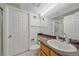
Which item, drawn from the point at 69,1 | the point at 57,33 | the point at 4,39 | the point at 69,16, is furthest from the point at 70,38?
the point at 4,39

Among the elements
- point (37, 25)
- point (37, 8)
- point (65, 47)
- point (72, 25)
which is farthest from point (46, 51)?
point (37, 8)

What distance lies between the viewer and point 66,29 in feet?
5.23

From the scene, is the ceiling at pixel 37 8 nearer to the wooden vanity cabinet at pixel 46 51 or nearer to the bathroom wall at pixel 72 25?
the bathroom wall at pixel 72 25

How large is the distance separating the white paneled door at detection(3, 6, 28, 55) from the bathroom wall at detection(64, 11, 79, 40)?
0.79m

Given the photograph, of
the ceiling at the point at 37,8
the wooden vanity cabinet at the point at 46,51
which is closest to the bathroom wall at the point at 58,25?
the ceiling at the point at 37,8

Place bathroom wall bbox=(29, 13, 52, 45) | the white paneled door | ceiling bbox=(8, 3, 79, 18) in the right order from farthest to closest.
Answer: bathroom wall bbox=(29, 13, 52, 45)
the white paneled door
ceiling bbox=(8, 3, 79, 18)

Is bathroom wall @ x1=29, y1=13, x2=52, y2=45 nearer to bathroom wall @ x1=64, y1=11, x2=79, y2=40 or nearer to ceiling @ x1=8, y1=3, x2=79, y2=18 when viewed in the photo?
ceiling @ x1=8, y1=3, x2=79, y2=18

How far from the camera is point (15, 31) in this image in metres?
1.68

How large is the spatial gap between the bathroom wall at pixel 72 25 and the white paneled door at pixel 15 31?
0.79m

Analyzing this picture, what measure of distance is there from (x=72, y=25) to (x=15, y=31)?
1.10 meters

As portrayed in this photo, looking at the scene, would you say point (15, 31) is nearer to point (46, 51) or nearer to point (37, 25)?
point (37, 25)

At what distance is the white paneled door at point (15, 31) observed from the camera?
154cm

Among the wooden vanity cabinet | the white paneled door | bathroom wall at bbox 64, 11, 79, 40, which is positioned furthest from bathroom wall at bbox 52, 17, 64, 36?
the white paneled door

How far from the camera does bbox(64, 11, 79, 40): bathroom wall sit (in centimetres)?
143
